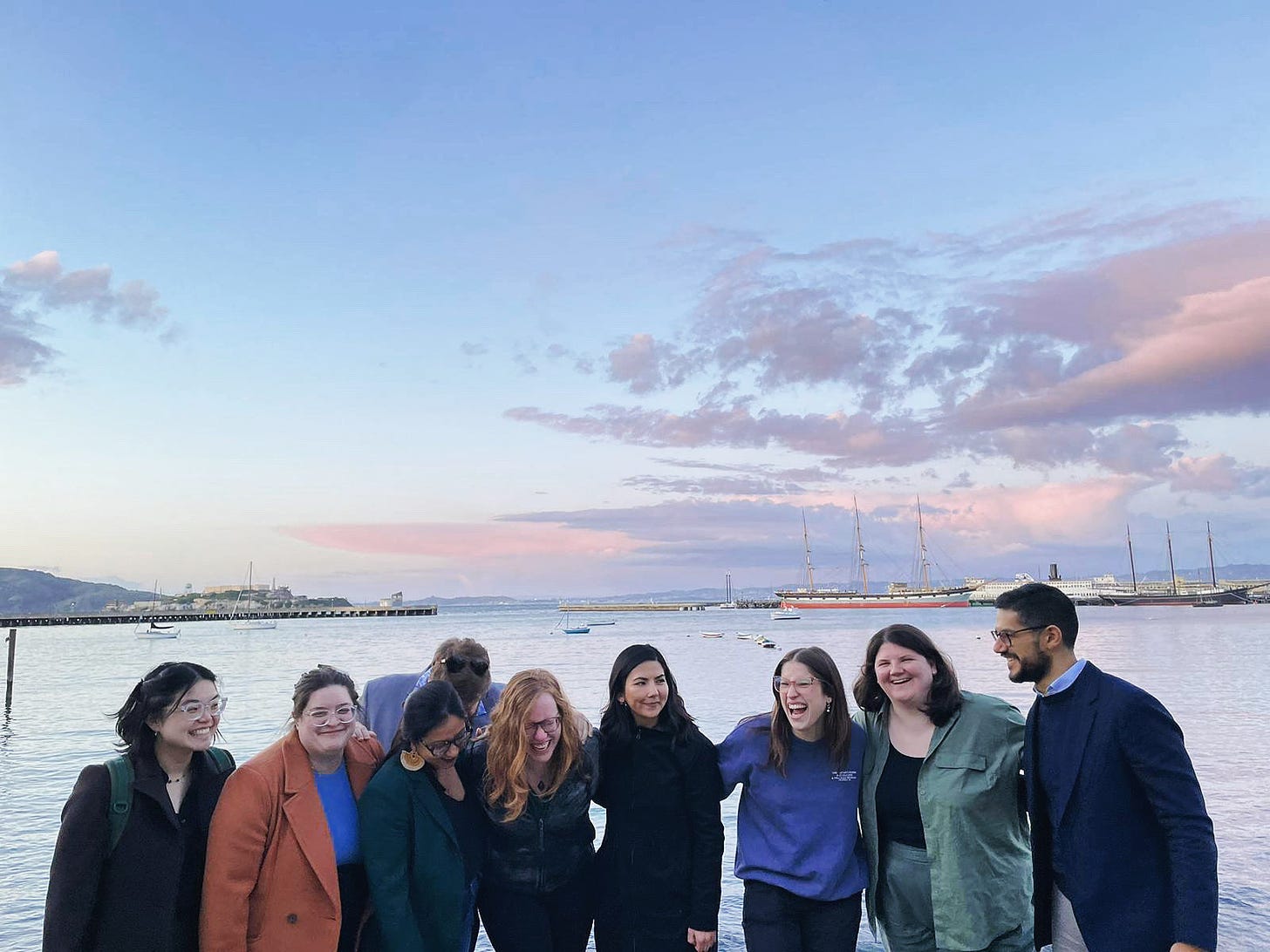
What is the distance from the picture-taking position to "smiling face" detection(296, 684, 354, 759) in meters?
3.62

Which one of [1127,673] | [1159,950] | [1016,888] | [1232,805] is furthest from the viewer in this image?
[1127,673]

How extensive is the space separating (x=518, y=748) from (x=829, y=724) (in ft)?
5.12

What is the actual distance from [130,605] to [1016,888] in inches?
9175

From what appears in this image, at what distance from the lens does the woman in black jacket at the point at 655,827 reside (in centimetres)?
414

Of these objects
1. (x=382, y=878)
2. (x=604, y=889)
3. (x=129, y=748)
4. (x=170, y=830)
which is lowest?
(x=604, y=889)

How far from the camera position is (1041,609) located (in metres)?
3.60

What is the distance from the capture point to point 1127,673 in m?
36.2

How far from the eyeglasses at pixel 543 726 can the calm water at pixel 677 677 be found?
5.77 m

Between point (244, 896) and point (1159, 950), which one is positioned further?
point (244, 896)

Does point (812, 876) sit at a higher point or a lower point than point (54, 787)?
higher

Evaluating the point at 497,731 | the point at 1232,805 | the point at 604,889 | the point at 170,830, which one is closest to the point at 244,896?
the point at 170,830

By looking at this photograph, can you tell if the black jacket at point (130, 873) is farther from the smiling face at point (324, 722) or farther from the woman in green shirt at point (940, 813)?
the woman in green shirt at point (940, 813)

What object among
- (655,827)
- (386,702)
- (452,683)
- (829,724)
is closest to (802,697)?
(829,724)

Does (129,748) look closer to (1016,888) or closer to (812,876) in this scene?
(812,876)
